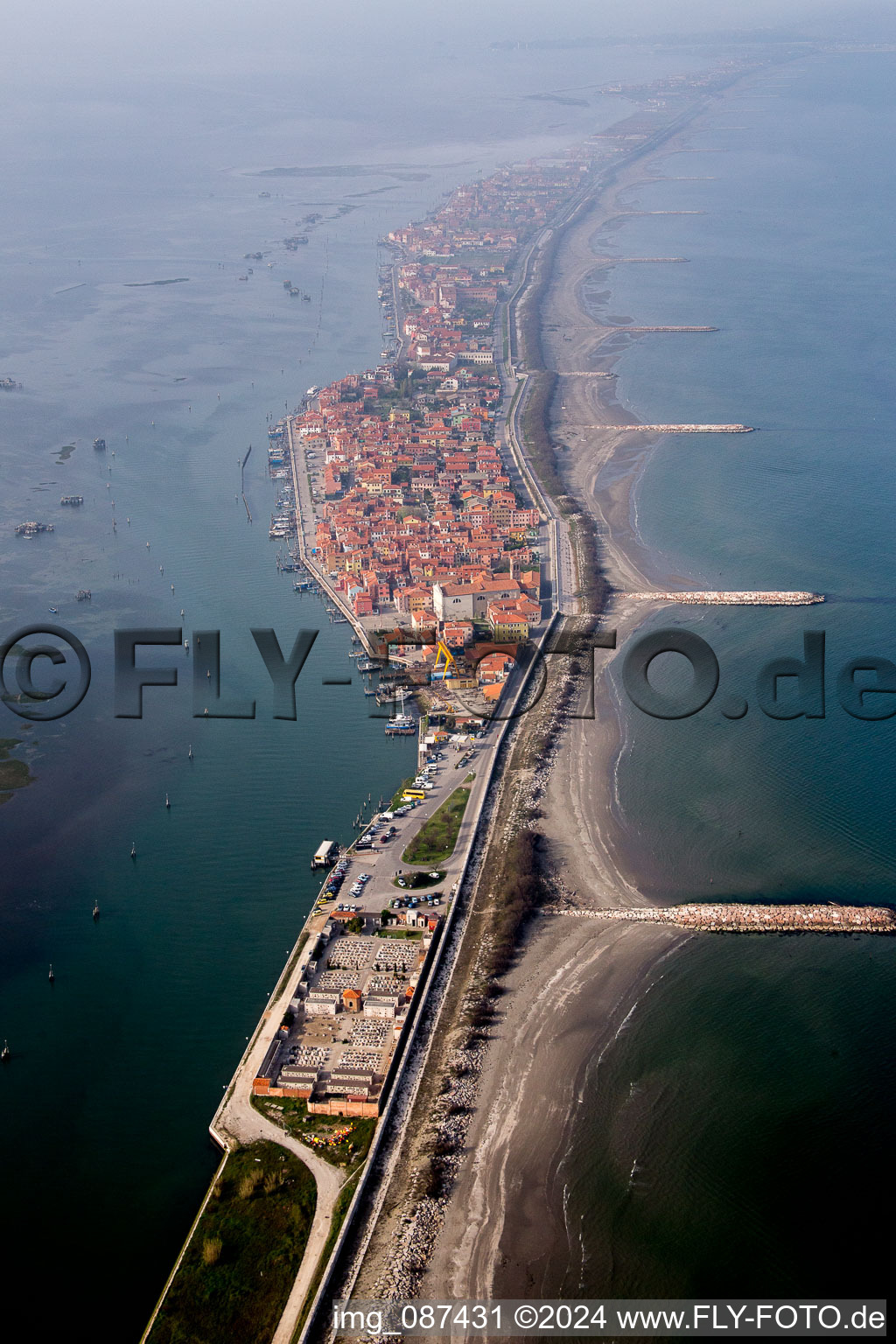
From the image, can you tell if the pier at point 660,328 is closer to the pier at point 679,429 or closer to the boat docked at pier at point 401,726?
the pier at point 679,429

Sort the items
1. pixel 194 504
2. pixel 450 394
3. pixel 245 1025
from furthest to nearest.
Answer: pixel 450 394, pixel 194 504, pixel 245 1025

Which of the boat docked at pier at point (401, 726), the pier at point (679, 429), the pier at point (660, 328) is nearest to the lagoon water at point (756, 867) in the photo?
the pier at point (679, 429)

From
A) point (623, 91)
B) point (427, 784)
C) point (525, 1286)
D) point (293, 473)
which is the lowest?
point (525, 1286)

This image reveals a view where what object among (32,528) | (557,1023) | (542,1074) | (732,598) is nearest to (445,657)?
(732,598)

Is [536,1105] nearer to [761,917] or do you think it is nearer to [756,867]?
[761,917]

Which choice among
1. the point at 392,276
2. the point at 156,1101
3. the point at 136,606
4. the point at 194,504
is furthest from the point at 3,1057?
the point at 392,276

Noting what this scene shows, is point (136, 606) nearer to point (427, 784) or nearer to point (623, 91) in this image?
point (427, 784)
